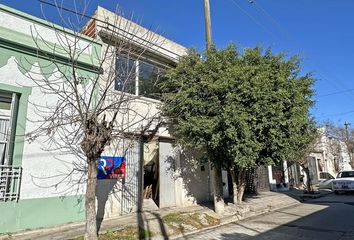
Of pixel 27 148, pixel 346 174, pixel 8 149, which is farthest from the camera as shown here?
pixel 346 174

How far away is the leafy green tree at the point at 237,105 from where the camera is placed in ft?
30.9

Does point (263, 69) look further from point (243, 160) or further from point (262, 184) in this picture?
point (262, 184)

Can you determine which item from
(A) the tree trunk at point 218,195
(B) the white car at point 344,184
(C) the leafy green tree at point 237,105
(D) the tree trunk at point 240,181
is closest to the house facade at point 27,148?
(C) the leafy green tree at point 237,105

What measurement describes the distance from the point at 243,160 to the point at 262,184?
11.2 metres

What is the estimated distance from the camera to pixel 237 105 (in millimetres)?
9461

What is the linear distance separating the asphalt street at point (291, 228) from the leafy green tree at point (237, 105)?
1.85m

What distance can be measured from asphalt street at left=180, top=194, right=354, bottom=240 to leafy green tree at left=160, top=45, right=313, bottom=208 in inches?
72.8

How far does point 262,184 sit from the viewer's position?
19.4m

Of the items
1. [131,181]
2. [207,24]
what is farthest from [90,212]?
[207,24]

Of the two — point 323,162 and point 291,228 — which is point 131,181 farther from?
point 323,162

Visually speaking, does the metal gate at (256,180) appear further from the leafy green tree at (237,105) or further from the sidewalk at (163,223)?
the leafy green tree at (237,105)

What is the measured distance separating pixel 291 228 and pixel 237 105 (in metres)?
4.03

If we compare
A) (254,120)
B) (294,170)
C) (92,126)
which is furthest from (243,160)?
(294,170)

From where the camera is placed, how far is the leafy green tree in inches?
371
